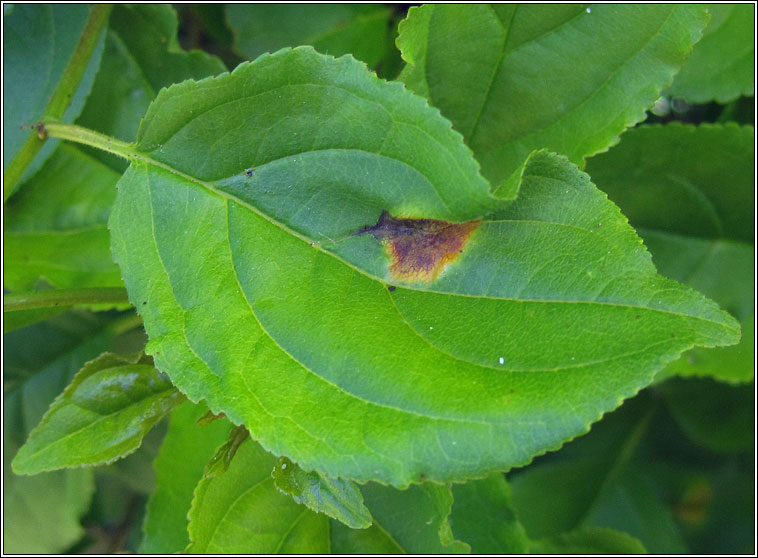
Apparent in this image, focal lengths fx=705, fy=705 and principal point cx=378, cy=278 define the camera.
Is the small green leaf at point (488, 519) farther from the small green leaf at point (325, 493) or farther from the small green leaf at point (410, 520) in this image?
the small green leaf at point (325, 493)

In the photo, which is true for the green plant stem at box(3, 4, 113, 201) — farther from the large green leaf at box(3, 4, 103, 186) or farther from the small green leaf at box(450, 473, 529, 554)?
the small green leaf at box(450, 473, 529, 554)

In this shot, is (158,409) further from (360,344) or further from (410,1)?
(410,1)

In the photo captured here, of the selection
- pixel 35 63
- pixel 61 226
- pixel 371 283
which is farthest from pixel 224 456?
pixel 35 63

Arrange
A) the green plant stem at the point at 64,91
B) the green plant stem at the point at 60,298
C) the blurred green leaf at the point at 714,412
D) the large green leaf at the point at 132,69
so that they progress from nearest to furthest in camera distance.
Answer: the green plant stem at the point at 60,298 → the green plant stem at the point at 64,91 → the large green leaf at the point at 132,69 → the blurred green leaf at the point at 714,412

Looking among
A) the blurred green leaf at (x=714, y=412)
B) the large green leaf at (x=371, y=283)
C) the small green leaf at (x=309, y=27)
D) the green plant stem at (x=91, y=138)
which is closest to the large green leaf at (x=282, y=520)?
the large green leaf at (x=371, y=283)

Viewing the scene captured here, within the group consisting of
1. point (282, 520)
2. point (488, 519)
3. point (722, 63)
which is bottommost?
point (488, 519)

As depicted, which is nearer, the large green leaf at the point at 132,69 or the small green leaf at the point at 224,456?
the small green leaf at the point at 224,456

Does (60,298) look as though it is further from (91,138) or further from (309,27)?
(309,27)

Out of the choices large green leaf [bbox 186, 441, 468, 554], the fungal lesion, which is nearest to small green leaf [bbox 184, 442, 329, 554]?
large green leaf [bbox 186, 441, 468, 554]
